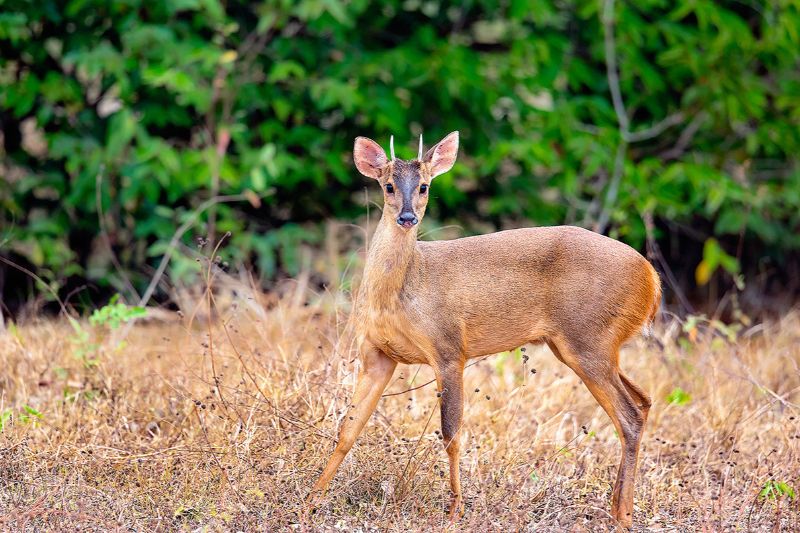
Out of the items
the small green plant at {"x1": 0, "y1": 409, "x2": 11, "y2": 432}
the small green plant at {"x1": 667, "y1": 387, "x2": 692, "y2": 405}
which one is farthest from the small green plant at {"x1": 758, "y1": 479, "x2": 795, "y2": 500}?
the small green plant at {"x1": 0, "y1": 409, "x2": 11, "y2": 432}

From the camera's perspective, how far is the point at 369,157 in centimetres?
486

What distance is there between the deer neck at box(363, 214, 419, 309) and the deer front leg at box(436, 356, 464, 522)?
13.3 inches

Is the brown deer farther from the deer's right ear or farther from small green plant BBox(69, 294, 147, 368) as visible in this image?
small green plant BBox(69, 294, 147, 368)

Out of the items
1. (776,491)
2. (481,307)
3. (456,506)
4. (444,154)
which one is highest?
(444,154)

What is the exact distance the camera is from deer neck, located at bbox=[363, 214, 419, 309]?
182 inches

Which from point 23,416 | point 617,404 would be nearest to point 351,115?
point 23,416

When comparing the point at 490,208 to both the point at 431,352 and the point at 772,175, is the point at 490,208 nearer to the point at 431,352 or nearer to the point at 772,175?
the point at 772,175

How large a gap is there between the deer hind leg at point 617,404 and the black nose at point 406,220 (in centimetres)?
83

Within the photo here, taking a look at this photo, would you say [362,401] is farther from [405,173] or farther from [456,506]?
[405,173]

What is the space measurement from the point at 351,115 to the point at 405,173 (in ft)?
12.8

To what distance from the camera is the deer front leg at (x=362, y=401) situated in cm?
471

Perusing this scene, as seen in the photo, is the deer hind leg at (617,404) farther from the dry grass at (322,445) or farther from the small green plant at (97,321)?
the small green plant at (97,321)

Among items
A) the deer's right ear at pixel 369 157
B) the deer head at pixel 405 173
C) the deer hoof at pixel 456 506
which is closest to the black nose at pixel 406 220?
the deer head at pixel 405 173

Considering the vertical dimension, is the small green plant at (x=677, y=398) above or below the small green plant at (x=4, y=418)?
below
